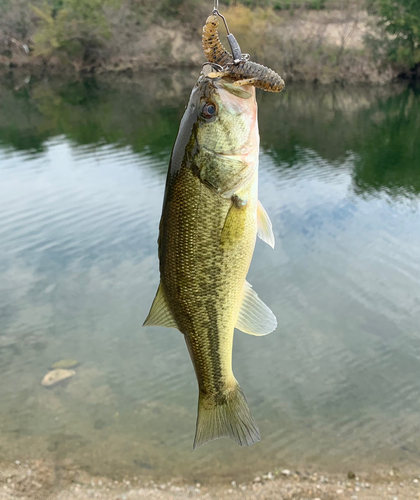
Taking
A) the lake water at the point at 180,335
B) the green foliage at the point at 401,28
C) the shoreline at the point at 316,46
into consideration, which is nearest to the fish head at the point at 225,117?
the lake water at the point at 180,335

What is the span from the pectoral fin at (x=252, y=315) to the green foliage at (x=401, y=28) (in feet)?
138

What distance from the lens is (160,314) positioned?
2.31 meters

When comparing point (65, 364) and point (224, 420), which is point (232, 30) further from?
point (224, 420)

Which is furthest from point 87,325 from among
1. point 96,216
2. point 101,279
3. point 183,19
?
point 183,19

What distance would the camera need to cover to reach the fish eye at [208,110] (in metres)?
2.05

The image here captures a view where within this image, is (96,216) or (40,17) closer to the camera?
(96,216)

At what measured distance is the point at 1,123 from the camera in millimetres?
27141

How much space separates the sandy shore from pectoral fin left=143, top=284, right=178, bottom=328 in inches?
168

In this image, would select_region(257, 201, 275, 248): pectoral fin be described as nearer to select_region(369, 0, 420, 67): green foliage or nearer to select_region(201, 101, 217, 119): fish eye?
select_region(201, 101, 217, 119): fish eye

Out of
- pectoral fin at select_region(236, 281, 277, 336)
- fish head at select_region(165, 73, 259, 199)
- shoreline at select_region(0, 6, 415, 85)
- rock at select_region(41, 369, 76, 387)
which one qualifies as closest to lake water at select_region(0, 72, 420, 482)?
rock at select_region(41, 369, 76, 387)

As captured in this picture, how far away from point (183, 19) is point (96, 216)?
47310 mm

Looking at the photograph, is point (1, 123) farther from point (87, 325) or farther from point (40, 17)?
point (40, 17)

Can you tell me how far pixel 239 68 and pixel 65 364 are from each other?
295 inches

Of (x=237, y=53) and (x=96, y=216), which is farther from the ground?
(x=237, y=53)
